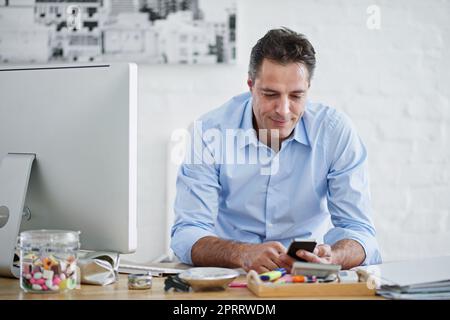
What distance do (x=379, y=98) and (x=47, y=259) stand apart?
6.12 ft

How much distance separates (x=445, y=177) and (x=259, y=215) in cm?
115

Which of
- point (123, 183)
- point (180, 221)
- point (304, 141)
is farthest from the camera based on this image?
point (304, 141)

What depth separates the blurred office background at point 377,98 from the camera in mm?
2729

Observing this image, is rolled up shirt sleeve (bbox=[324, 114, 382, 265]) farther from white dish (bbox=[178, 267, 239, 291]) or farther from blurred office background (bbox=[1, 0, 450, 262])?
blurred office background (bbox=[1, 0, 450, 262])

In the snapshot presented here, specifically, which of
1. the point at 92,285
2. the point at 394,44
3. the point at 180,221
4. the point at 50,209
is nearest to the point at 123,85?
the point at 50,209

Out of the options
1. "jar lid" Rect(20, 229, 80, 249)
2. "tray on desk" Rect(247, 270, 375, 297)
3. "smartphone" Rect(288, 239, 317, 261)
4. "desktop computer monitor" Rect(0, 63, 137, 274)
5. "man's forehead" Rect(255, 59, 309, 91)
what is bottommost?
"tray on desk" Rect(247, 270, 375, 297)

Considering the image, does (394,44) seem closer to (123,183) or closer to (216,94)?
(216,94)

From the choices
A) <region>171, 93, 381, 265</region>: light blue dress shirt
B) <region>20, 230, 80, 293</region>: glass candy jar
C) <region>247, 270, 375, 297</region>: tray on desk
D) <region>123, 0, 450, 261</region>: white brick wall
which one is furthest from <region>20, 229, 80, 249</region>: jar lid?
<region>123, 0, 450, 261</region>: white brick wall

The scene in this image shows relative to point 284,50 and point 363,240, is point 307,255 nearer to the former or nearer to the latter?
point 363,240

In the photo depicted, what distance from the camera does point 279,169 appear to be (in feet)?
6.52

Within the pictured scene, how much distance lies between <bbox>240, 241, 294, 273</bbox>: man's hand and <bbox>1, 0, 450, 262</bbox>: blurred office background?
1217mm

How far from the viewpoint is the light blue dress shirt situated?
192 cm

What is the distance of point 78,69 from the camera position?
4.54 ft

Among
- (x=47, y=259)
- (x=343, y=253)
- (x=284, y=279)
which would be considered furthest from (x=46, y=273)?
(x=343, y=253)
